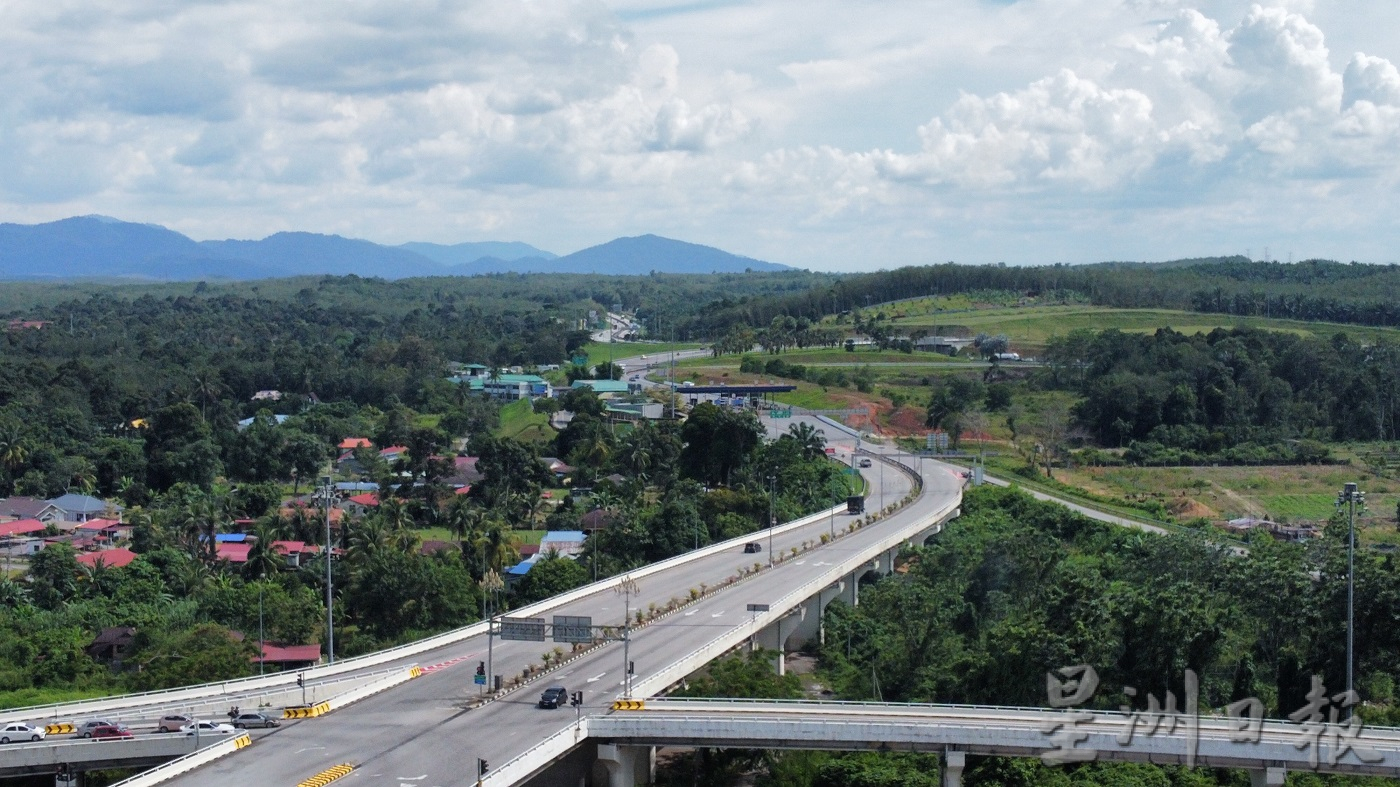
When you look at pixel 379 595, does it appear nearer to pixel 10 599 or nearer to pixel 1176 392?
pixel 10 599

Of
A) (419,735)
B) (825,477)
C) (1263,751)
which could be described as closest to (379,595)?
(419,735)

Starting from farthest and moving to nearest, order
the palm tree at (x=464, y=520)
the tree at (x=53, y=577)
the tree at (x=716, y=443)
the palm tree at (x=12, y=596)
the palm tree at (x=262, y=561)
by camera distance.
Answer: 1. the tree at (x=716, y=443)
2. the palm tree at (x=464, y=520)
3. the palm tree at (x=262, y=561)
4. the tree at (x=53, y=577)
5. the palm tree at (x=12, y=596)

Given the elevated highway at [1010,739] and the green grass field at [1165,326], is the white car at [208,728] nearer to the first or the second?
the elevated highway at [1010,739]

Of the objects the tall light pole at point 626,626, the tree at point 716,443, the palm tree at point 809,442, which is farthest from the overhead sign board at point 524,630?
the palm tree at point 809,442

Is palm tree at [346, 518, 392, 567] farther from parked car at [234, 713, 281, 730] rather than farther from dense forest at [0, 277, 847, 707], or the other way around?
parked car at [234, 713, 281, 730]

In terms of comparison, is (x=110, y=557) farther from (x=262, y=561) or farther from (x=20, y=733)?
(x=20, y=733)
